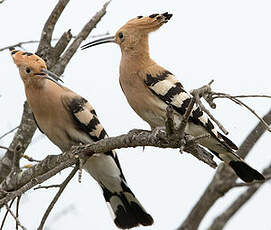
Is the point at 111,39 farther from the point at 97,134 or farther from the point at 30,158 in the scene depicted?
the point at 30,158

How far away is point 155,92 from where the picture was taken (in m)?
3.45

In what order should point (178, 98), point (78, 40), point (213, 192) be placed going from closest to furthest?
point (178, 98) → point (78, 40) → point (213, 192)

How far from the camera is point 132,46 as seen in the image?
3.74m

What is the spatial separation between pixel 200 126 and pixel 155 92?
322 millimetres

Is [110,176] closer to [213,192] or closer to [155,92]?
[155,92]

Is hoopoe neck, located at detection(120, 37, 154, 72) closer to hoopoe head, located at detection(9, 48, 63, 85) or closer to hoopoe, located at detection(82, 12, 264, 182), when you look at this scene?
hoopoe, located at detection(82, 12, 264, 182)

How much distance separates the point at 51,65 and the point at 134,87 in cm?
78

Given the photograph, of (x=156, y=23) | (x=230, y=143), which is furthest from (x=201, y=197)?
(x=156, y=23)

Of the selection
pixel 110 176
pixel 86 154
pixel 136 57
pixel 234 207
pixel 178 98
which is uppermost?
pixel 136 57

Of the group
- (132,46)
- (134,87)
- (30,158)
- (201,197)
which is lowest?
(201,197)

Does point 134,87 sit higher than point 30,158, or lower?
higher

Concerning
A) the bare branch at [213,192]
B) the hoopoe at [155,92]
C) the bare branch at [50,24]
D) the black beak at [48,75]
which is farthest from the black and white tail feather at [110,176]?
the bare branch at [213,192]

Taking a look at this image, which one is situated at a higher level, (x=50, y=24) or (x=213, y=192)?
(x=50, y=24)

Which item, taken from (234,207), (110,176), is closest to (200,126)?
(110,176)
